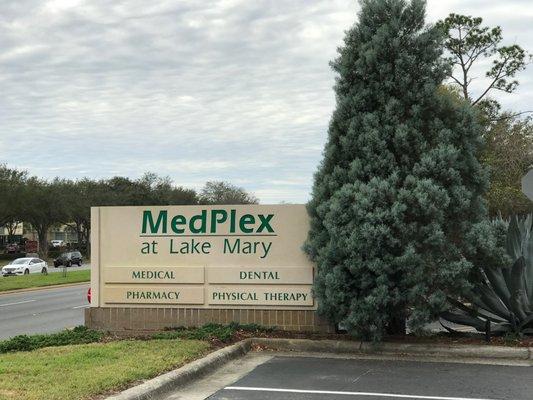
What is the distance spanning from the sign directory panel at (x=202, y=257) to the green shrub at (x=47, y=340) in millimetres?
801

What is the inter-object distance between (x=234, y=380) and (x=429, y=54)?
4987 mm

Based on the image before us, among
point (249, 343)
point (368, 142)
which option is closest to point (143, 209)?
point (249, 343)

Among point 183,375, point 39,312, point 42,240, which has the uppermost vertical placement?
point 42,240

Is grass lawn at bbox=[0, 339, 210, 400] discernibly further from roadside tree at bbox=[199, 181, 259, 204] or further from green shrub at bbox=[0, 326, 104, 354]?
roadside tree at bbox=[199, 181, 259, 204]

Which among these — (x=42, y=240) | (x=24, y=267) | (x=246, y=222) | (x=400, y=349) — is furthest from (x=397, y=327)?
(x=42, y=240)

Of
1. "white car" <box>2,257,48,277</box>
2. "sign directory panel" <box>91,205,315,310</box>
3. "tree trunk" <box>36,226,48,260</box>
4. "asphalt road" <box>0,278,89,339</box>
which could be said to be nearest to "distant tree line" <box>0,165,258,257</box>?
"tree trunk" <box>36,226,48,260</box>

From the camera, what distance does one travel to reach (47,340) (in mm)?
8914

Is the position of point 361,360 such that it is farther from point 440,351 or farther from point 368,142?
point 368,142

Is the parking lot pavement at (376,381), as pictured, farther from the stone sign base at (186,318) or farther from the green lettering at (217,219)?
the green lettering at (217,219)

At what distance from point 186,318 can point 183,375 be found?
300 cm

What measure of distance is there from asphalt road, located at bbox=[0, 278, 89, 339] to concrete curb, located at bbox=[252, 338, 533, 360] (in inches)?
287

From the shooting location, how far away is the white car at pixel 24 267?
44688mm

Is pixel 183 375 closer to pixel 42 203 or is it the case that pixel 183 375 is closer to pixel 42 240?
pixel 42 203

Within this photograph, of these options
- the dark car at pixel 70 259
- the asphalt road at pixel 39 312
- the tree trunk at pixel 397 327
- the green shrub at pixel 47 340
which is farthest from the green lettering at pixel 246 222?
the dark car at pixel 70 259
